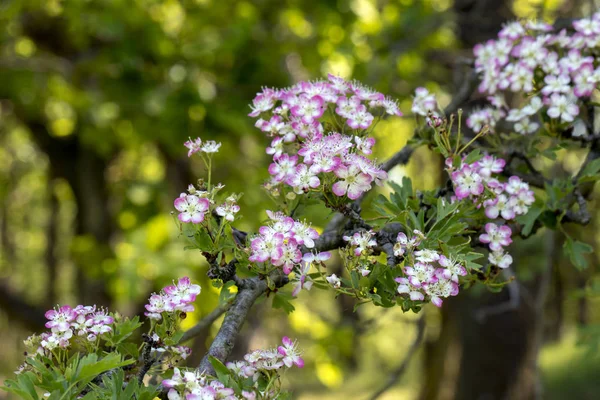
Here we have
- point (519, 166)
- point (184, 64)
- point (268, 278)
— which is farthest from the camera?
point (184, 64)

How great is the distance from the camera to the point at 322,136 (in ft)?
4.06

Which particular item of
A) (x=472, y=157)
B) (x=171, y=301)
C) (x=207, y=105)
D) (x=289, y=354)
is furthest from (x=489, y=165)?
(x=207, y=105)

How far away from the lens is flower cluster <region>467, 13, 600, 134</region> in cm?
161

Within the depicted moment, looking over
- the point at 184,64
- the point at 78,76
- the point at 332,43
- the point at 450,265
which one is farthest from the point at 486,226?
the point at 78,76

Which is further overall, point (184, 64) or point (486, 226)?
point (184, 64)

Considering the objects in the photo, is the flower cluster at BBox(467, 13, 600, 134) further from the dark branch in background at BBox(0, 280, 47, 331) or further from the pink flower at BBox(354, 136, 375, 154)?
the dark branch in background at BBox(0, 280, 47, 331)

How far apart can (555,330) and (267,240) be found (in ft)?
49.6

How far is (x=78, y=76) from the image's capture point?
4816 millimetres

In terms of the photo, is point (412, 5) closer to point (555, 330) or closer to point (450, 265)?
point (450, 265)

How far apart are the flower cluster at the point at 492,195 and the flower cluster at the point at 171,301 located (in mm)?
581

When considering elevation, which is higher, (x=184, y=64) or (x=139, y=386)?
(x=184, y=64)

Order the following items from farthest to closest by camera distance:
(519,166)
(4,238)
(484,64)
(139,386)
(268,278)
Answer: (4,238), (484,64), (519,166), (268,278), (139,386)

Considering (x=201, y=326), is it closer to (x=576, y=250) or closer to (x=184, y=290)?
(x=184, y=290)

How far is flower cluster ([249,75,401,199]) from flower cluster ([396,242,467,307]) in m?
0.17
